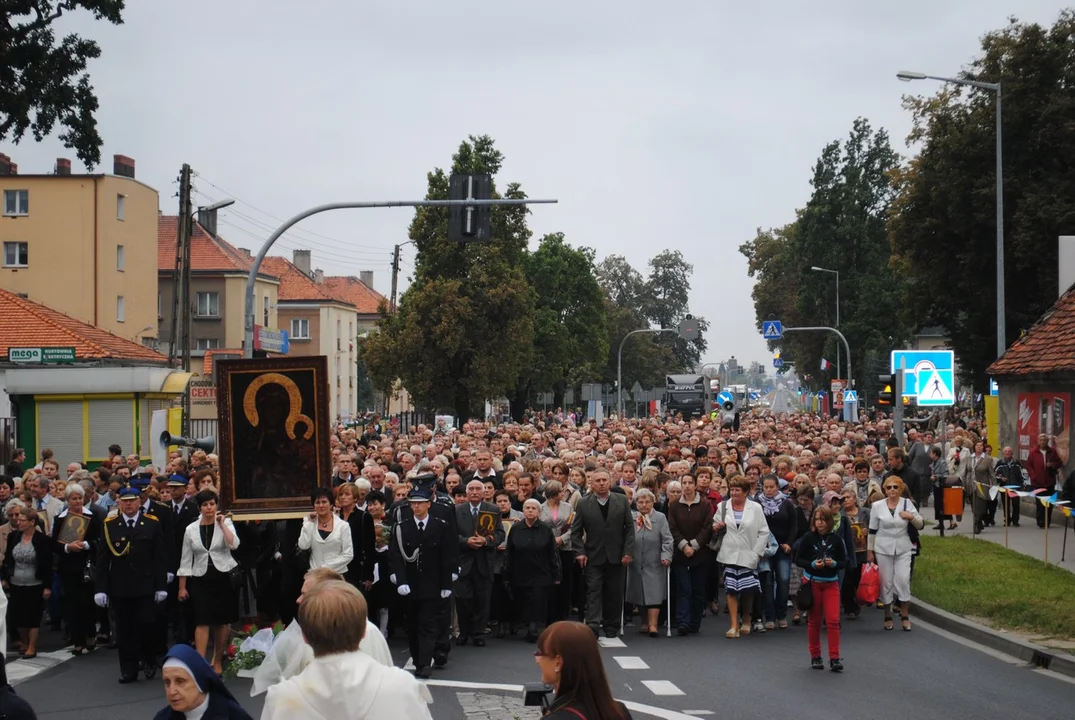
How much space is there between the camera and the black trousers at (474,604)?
570 inches

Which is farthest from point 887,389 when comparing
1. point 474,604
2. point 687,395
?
point 687,395

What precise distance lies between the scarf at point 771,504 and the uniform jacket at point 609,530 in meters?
1.78

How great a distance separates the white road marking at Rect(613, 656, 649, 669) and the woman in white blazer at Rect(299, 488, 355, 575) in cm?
279

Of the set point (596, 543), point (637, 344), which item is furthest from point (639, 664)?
point (637, 344)

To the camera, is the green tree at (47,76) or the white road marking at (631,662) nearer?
the white road marking at (631,662)

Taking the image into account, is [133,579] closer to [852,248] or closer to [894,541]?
[894,541]

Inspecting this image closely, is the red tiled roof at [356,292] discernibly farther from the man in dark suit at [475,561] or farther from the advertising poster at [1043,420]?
the man in dark suit at [475,561]

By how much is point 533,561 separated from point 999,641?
468cm

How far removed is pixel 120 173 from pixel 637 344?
57163 mm

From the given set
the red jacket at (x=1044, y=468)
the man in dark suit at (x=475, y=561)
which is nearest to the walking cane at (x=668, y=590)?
the man in dark suit at (x=475, y=561)

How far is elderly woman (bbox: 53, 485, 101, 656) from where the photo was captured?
14.4 m

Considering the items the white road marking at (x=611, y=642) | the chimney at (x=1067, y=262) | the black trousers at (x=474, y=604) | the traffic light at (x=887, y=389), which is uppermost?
the chimney at (x=1067, y=262)

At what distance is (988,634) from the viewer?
14.4 metres

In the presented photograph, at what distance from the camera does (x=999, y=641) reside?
556 inches
